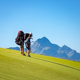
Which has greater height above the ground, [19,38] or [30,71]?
[19,38]

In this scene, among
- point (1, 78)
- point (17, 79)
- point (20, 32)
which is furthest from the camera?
point (20, 32)

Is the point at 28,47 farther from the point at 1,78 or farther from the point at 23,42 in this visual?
the point at 1,78

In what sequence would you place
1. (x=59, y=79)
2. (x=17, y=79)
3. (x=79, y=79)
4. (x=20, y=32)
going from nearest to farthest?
(x=17, y=79)
(x=59, y=79)
(x=79, y=79)
(x=20, y=32)

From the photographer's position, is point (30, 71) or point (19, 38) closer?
point (30, 71)

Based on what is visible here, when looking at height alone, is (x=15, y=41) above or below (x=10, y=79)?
above

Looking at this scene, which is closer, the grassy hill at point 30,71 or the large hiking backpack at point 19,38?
the grassy hill at point 30,71

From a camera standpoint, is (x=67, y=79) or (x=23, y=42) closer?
(x=67, y=79)

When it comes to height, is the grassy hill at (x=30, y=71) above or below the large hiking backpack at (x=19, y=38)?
below

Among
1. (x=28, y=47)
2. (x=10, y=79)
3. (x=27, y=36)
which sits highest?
(x=27, y=36)

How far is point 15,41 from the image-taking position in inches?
653

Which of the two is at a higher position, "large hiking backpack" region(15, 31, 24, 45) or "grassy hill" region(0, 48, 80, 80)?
"large hiking backpack" region(15, 31, 24, 45)

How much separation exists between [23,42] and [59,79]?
30.7 feet

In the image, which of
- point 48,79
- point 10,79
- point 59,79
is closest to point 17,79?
point 10,79

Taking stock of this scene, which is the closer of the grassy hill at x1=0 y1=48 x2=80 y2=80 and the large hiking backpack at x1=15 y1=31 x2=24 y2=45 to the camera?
the grassy hill at x1=0 y1=48 x2=80 y2=80
